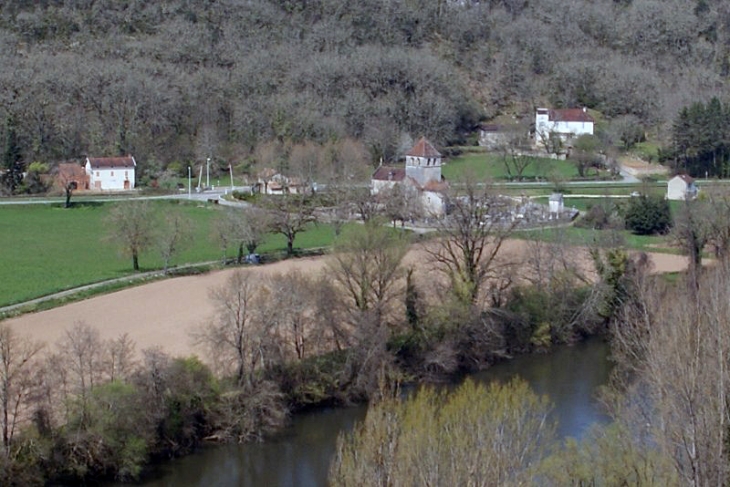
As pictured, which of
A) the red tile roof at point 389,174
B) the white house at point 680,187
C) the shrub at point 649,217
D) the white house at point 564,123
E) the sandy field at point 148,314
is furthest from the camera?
the white house at point 564,123

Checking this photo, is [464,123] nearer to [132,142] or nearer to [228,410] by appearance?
[132,142]

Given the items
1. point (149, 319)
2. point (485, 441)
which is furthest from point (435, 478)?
point (149, 319)

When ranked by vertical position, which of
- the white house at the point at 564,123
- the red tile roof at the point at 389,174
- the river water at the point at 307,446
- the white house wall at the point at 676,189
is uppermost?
the white house at the point at 564,123

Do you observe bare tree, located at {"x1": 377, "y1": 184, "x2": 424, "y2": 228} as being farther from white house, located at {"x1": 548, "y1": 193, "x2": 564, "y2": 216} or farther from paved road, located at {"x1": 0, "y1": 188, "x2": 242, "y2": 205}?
paved road, located at {"x1": 0, "y1": 188, "x2": 242, "y2": 205}

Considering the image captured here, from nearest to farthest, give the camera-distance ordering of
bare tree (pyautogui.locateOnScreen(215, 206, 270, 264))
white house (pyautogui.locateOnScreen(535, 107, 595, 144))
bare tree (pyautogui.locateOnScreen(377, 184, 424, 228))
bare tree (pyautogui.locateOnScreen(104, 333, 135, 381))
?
bare tree (pyautogui.locateOnScreen(104, 333, 135, 381)) < bare tree (pyautogui.locateOnScreen(215, 206, 270, 264)) < bare tree (pyautogui.locateOnScreen(377, 184, 424, 228)) < white house (pyautogui.locateOnScreen(535, 107, 595, 144))

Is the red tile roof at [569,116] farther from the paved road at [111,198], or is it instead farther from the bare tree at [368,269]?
the bare tree at [368,269]

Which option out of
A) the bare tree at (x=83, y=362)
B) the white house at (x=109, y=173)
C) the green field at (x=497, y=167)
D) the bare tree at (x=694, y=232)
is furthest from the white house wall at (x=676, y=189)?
the bare tree at (x=83, y=362)

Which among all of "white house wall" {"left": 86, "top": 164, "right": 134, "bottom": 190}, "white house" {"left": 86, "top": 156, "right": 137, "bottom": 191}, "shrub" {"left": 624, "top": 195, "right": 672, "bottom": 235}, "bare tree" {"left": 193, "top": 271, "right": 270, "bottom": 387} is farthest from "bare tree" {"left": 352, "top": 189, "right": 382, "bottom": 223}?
"bare tree" {"left": 193, "top": 271, "right": 270, "bottom": 387}
